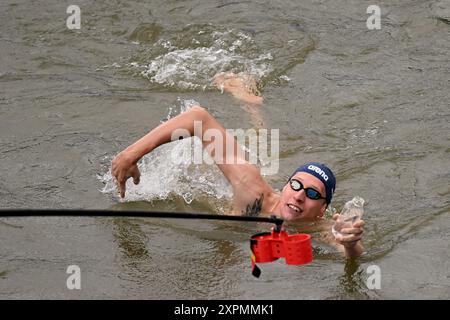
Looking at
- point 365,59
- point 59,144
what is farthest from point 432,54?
point 59,144

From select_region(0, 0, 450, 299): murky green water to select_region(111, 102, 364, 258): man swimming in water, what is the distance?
25 centimetres

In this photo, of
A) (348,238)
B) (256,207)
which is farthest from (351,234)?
(256,207)

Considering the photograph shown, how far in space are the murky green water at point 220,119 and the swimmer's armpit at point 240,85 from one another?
0.37ft

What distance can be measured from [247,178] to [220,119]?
5.62 feet

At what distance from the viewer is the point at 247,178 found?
708cm

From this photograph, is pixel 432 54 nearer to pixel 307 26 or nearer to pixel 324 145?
pixel 307 26

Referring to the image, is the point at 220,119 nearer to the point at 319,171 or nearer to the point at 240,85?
the point at 240,85

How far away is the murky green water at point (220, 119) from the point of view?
6.02 meters

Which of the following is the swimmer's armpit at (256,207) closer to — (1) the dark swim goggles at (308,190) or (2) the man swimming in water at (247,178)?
(2) the man swimming in water at (247,178)

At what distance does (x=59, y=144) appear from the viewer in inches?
321

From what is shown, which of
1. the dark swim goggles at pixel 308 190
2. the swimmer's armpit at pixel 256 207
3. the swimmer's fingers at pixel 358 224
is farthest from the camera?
the swimmer's armpit at pixel 256 207

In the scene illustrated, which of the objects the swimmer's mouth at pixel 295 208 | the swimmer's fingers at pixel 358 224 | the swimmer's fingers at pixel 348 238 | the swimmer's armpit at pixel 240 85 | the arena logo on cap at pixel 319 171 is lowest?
the swimmer's mouth at pixel 295 208

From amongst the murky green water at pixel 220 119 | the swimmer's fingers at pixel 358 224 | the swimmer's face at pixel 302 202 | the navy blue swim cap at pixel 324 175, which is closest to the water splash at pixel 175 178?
the murky green water at pixel 220 119

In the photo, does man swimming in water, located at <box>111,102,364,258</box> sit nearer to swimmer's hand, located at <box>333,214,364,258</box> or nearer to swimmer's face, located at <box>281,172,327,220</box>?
swimmer's face, located at <box>281,172,327,220</box>
